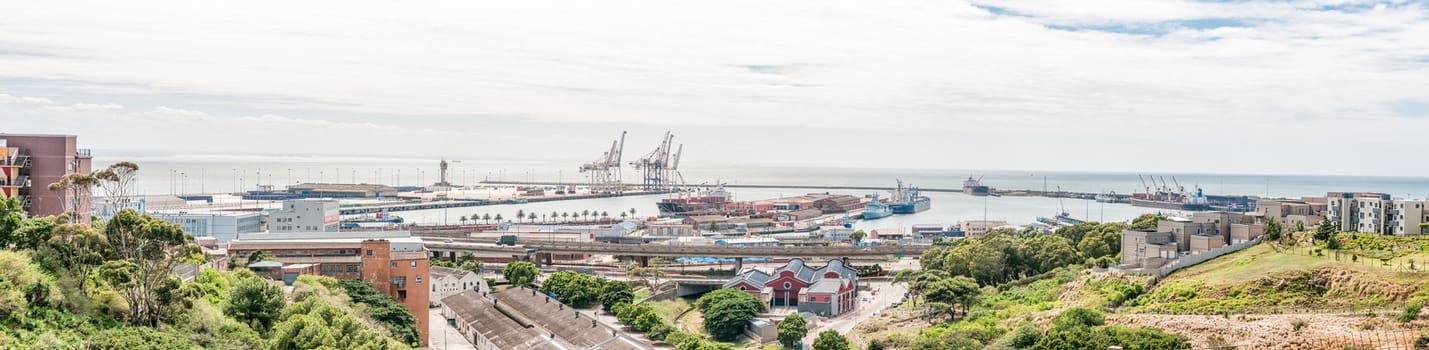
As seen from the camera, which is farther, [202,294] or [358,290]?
[358,290]

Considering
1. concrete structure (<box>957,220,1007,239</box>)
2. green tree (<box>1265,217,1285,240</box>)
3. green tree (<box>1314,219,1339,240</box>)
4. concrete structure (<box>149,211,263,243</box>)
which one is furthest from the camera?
concrete structure (<box>957,220,1007,239</box>)

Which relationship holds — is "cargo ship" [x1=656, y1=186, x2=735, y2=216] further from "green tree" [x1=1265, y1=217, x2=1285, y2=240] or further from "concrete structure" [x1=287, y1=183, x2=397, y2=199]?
"green tree" [x1=1265, y1=217, x2=1285, y2=240]

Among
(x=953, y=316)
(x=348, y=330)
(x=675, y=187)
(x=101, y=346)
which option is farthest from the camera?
(x=675, y=187)

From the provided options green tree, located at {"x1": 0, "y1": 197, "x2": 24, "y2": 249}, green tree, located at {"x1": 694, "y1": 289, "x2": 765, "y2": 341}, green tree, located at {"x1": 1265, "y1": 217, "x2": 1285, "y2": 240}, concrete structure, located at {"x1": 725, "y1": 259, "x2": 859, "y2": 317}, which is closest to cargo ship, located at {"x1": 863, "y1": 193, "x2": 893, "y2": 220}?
concrete structure, located at {"x1": 725, "y1": 259, "x2": 859, "y2": 317}

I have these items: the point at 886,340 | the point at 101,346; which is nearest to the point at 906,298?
the point at 886,340

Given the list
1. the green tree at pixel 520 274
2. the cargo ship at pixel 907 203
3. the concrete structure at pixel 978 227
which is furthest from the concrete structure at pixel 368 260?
the cargo ship at pixel 907 203

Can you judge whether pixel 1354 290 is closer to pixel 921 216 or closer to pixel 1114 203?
pixel 921 216

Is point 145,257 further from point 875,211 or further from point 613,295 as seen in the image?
point 875,211
